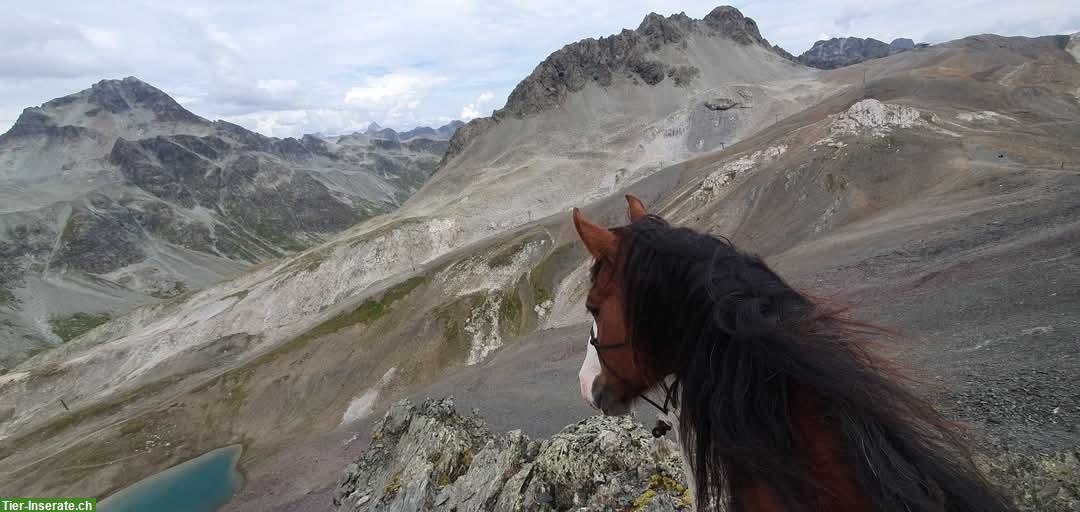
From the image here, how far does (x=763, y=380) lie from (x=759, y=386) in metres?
0.04

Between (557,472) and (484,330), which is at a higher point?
(557,472)

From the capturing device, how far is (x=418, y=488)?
478 inches

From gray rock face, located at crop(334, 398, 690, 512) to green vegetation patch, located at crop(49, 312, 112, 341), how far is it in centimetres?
19401

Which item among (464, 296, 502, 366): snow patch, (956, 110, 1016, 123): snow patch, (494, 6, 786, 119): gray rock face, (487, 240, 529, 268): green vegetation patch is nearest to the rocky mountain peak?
(494, 6, 786, 119): gray rock face

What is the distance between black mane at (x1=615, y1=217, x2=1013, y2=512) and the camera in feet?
7.52

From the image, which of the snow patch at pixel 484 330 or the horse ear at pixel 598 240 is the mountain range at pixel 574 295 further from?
the horse ear at pixel 598 240

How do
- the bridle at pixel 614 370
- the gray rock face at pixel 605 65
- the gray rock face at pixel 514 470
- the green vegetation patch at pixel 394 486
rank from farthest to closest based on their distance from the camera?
the gray rock face at pixel 605 65
the green vegetation patch at pixel 394 486
the gray rock face at pixel 514 470
the bridle at pixel 614 370

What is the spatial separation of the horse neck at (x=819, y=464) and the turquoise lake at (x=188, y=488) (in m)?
47.4

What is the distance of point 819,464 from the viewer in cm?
235

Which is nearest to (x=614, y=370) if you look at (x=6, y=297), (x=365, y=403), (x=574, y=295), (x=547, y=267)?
(x=574, y=295)

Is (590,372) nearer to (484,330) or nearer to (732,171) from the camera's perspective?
Result: (484,330)

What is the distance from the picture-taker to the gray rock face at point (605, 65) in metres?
132

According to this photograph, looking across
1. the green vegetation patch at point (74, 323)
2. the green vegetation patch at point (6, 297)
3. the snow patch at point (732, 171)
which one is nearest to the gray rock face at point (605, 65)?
the snow patch at point (732, 171)

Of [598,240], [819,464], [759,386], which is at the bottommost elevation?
[819,464]
